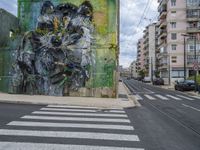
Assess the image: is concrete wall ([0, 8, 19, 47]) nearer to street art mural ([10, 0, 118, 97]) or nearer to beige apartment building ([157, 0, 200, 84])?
street art mural ([10, 0, 118, 97])

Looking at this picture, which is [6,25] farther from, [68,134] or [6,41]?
[68,134]

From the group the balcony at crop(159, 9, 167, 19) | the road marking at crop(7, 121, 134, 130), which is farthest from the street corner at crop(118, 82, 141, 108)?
the balcony at crop(159, 9, 167, 19)

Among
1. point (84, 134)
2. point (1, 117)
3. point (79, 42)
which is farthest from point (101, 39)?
point (84, 134)

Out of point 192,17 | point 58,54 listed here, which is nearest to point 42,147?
point 58,54

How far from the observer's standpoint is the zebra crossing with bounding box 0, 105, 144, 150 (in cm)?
768

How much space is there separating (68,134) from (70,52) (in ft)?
46.8

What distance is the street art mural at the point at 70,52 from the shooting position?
2239 centimetres

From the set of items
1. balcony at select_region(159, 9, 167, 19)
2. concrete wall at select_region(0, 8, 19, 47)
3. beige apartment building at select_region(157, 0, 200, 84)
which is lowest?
concrete wall at select_region(0, 8, 19, 47)

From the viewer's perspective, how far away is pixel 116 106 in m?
17.3

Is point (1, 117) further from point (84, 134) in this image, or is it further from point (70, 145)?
point (70, 145)

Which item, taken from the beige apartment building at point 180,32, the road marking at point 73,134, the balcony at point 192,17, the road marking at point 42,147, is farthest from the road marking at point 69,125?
the balcony at point 192,17

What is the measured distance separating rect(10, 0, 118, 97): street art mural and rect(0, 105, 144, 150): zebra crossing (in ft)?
34.1

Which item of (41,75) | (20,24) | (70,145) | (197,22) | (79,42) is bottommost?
(70,145)

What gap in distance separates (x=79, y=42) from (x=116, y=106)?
718 centimetres
